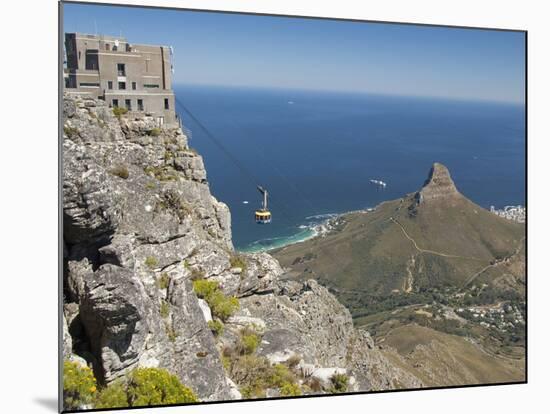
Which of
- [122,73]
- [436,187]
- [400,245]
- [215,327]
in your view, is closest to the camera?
[215,327]

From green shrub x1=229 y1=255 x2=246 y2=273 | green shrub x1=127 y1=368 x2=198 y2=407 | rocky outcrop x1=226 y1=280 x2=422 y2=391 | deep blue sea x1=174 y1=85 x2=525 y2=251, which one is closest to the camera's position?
green shrub x1=127 y1=368 x2=198 y2=407

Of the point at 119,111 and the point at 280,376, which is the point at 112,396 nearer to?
the point at 280,376

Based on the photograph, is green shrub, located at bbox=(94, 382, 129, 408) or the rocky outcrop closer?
green shrub, located at bbox=(94, 382, 129, 408)

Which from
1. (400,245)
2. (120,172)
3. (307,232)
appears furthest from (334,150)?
(120,172)

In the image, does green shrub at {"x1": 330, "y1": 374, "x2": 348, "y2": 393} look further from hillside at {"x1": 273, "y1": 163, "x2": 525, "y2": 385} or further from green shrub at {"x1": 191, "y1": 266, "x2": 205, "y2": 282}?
hillside at {"x1": 273, "y1": 163, "x2": 525, "y2": 385}

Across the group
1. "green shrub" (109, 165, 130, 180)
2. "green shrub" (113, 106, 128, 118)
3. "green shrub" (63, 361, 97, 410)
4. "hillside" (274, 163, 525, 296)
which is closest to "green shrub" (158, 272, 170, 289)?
"green shrub" (109, 165, 130, 180)

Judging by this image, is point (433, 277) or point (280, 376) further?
point (433, 277)
